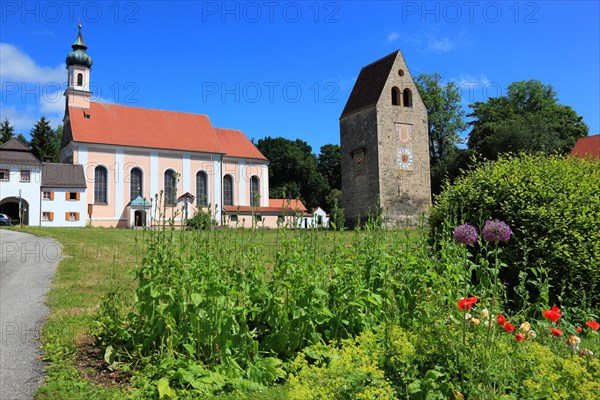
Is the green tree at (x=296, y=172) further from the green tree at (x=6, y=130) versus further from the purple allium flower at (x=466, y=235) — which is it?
the purple allium flower at (x=466, y=235)

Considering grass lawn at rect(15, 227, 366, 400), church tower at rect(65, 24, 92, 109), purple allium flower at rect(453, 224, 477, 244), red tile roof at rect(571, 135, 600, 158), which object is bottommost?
grass lawn at rect(15, 227, 366, 400)

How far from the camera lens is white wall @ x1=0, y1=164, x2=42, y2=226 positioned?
39.2m

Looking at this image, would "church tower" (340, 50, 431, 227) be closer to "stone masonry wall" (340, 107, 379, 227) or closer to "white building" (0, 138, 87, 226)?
"stone masonry wall" (340, 107, 379, 227)

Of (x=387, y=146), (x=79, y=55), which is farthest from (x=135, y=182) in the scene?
(x=387, y=146)

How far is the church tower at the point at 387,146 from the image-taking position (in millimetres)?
32531

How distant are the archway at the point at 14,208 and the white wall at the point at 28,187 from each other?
53cm

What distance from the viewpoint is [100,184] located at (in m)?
41.4

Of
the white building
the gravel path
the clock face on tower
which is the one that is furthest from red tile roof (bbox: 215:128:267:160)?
the gravel path

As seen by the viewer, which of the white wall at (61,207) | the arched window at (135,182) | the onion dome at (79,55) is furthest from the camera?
the onion dome at (79,55)

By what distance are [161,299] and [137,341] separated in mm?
655

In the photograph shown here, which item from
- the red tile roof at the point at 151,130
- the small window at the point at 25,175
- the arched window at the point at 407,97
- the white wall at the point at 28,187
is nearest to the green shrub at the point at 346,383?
the arched window at the point at 407,97

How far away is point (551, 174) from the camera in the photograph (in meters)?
6.78

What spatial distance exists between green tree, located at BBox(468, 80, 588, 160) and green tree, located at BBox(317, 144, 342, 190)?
31.5 meters

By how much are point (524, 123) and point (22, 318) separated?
4525 centimetres
